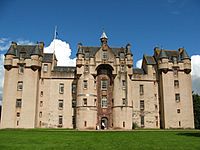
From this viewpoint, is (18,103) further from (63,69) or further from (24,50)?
(63,69)

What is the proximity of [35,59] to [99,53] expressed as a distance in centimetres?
1461

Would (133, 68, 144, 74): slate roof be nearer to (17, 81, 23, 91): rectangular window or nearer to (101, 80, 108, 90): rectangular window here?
(101, 80, 108, 90): rectangular window

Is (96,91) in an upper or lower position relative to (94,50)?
lower

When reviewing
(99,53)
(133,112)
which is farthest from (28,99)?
(133,112)

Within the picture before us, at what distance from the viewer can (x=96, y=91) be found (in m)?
57.6

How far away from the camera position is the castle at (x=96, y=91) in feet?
182

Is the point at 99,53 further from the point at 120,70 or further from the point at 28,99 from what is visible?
the point at 28,99

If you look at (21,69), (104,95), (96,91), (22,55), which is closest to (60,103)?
(96,91)

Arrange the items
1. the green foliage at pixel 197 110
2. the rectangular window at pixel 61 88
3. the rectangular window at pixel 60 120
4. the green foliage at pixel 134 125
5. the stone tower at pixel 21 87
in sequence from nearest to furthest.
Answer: the stone tower at pixel 21 87 → the green foliage at pixel 134 125 → the rectangular window at pixel 60 120 → the rectangular window at pixel 61 88 → the green foliage at pixel 197 110

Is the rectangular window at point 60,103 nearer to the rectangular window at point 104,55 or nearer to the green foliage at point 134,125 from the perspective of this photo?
the rectangular window at point 104,55

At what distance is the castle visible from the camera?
5562 cm

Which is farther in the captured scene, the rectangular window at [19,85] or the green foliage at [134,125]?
the green foliage at [134,125]

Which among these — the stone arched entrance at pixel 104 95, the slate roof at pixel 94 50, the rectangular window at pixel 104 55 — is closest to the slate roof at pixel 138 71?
the slate roof at pixel 94 50

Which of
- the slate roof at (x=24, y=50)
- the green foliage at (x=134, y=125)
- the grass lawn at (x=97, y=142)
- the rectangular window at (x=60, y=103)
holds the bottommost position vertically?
the green foliage at (x=134, y=125)
